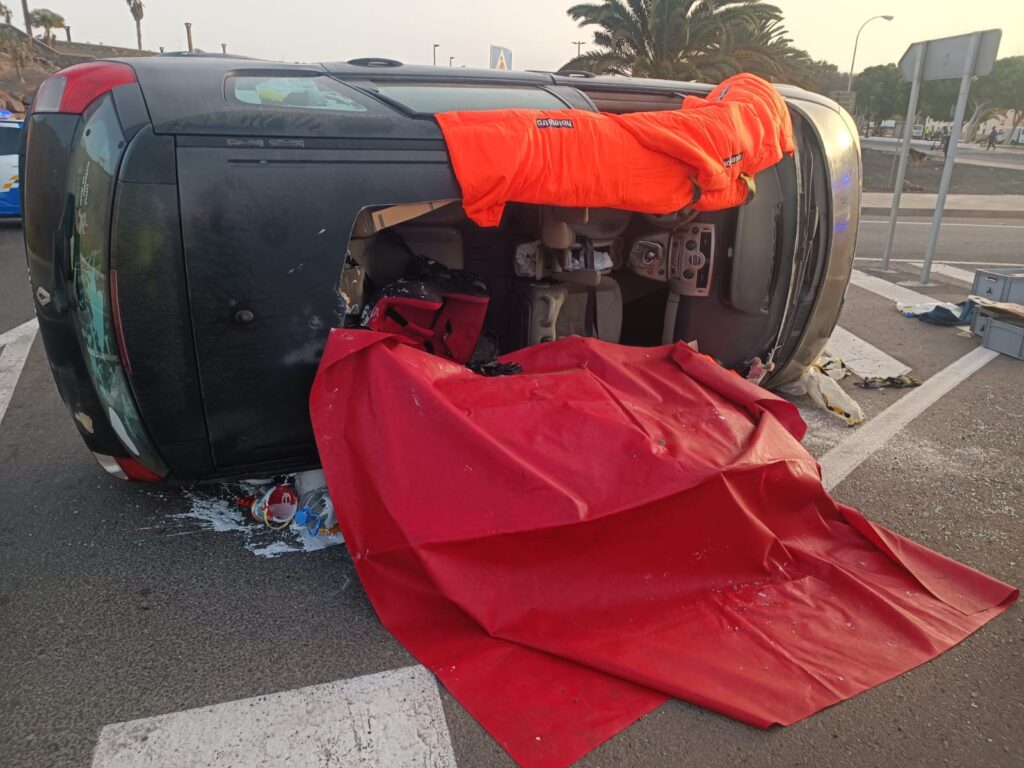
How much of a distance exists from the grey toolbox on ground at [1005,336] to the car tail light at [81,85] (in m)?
6.04

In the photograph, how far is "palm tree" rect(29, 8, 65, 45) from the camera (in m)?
43.3

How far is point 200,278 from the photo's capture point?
2.62 meters

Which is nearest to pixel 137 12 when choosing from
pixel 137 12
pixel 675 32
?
pixel 137 12

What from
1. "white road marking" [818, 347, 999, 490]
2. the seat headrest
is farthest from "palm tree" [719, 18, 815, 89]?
the seat headrest

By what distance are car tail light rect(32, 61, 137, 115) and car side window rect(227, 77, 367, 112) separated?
0.39 m

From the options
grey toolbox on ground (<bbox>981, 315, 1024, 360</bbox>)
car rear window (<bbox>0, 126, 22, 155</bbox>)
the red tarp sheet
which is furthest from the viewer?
car rear window (<bbox>0, 126, 22, 155</bbox>)

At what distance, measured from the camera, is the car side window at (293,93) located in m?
2.80

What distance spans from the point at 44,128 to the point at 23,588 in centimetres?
170

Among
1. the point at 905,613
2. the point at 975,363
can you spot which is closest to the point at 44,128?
the point at 905,613

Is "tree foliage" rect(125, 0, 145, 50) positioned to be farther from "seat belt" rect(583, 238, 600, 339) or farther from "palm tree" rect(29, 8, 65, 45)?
"seat belt" rect(583, 238, 600, 339)

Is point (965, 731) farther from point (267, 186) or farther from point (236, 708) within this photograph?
point (267, 186)

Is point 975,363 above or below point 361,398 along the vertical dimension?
below

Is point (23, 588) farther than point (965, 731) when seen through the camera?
Yes

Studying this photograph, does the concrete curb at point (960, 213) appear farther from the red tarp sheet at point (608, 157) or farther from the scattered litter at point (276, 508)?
the scattered litter at point (276, 508)
